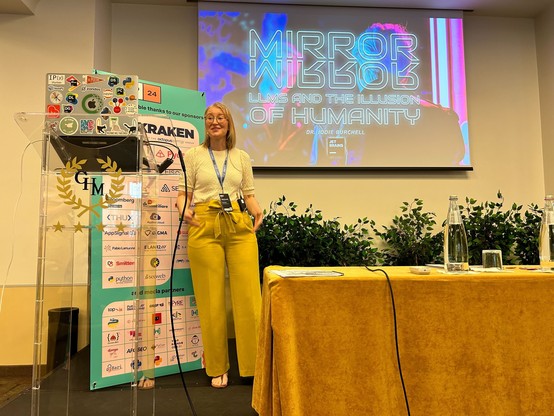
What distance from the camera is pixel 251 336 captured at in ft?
7.43

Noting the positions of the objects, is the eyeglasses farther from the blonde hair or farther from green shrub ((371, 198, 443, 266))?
green shrub ((371, 198, 443, 266))

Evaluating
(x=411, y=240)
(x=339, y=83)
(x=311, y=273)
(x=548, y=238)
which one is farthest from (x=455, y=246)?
(x=339, y=83)

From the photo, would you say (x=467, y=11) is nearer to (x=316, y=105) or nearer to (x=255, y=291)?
(x=316, y=105)

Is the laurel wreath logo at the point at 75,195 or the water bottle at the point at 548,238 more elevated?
the laurel wreath logo at the point at 75,195

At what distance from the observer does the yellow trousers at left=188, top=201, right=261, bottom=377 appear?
7.37 ft

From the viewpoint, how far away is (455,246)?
150 cm

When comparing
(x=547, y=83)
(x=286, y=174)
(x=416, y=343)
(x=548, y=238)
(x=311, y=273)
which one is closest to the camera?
(x=416, y=343)

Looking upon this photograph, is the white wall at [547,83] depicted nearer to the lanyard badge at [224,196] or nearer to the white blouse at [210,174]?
the white blouse at [210,174]

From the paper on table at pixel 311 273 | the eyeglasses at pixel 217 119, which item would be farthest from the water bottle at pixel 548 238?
the eyeglasses at pixel 217 119

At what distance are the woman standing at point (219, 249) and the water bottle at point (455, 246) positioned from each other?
3.70 feet

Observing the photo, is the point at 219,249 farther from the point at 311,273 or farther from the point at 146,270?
the point at 311,273

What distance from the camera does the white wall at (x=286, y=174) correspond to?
2959mm

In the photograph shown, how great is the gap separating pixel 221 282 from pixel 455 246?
1.28 metres

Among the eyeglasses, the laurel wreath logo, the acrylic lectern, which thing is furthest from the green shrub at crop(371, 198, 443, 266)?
the laurel wreath logo
